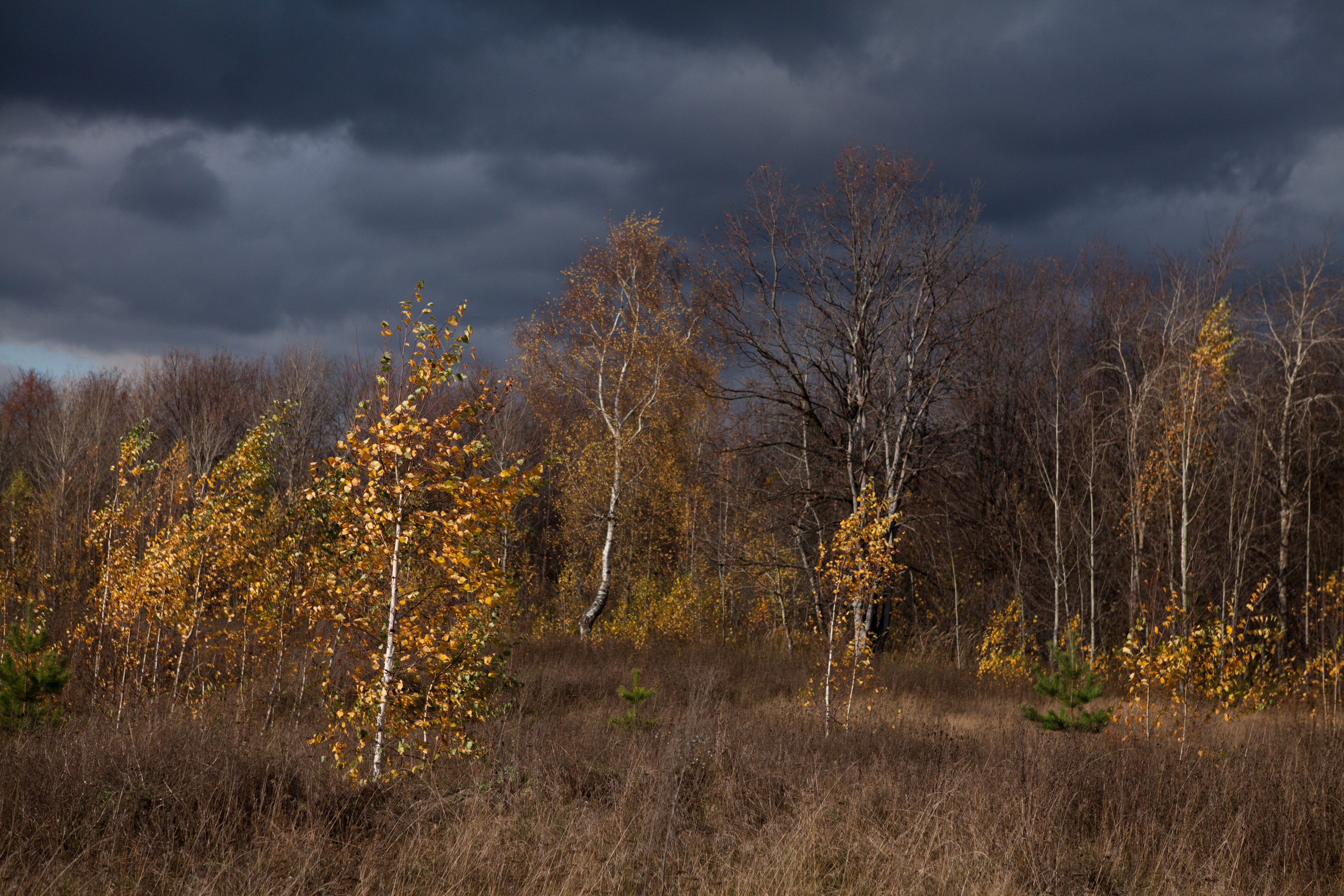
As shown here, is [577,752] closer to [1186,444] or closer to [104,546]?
[104,546]

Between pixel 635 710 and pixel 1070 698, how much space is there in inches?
198

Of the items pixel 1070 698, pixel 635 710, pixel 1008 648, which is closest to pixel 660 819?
pixel 635 710

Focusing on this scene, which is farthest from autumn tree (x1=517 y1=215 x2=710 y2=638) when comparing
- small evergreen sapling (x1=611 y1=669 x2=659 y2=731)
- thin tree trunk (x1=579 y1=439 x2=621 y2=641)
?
small evergreen sapling (x1=611 y1=669 x2=659 y2=731)

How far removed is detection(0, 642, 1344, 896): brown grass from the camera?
422 cm

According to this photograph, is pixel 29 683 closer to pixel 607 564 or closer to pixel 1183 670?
pixel 607 564

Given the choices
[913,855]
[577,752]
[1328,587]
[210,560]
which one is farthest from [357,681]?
[1328,587]

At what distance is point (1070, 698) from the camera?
31.9 ft

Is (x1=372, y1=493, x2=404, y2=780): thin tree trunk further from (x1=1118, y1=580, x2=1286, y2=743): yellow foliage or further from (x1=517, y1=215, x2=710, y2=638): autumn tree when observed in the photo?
(x1=517, y1=215, x2=710, y2=638): autumn tree

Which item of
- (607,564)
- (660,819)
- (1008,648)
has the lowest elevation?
(1008,648)

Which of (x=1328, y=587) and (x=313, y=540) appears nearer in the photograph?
(x=313, y=540)

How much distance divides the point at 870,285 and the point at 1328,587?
24.9 ft

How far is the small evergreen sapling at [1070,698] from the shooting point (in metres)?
9.12

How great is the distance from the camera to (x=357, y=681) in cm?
555

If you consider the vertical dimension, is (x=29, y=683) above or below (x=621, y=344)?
below
